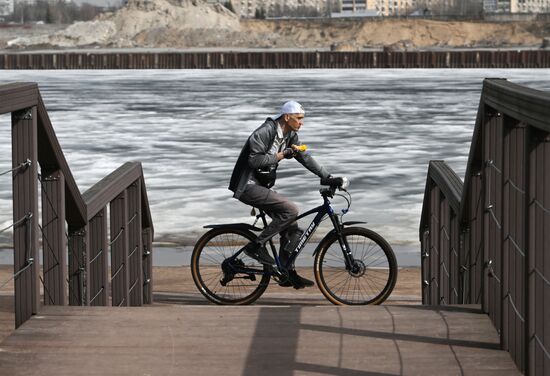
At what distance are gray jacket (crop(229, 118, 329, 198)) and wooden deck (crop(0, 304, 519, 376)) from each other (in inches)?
69.7

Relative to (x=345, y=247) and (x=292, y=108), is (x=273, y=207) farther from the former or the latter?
(x=292, y=108)

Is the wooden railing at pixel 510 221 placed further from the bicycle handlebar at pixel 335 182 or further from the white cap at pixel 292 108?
the white cap at pixel 292 108

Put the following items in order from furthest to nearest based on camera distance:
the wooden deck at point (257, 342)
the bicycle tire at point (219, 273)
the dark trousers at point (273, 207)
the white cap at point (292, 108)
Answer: the bicycle tire at point (219, 273) → the dark trousers at point (273, 207) → the white cap at point (292, 108) → the wooden deck at point (257, 342)

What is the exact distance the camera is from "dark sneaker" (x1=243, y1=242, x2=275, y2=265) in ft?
25.7

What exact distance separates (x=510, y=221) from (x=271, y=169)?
3.04 metres

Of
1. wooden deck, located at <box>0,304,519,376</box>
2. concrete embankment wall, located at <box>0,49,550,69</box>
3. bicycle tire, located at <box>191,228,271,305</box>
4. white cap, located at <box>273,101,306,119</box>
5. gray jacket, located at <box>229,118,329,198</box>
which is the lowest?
concrete embankment wall, located at <box>0,49,550,69</box>

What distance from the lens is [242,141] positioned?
94.2ft

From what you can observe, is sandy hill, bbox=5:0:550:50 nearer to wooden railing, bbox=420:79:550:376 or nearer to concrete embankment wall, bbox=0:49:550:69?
concrete embankment wall, bbox=0:49:550:69

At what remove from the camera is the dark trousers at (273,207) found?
7508 millimetres

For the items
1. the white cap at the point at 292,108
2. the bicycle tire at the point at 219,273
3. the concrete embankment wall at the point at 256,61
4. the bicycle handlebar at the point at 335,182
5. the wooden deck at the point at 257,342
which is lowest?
the concrete embankment wall at the point at 256,61

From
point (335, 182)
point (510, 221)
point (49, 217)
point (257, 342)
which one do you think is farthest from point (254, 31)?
point (510, 221)

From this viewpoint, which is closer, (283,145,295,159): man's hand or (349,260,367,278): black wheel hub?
(283,145,295,159): man's hand

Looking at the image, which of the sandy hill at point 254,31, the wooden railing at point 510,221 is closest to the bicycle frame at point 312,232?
the wooden railing at point 510,221

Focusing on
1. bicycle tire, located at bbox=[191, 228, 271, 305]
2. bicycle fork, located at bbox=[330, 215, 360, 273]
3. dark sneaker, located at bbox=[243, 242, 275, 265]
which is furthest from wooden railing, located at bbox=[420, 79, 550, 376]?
bicycle tire, located at bbox=[191, 228, 271, 305]
